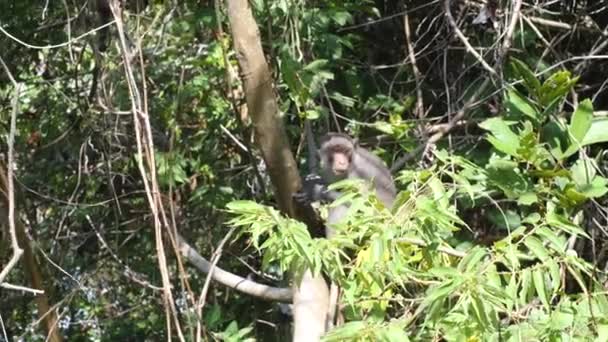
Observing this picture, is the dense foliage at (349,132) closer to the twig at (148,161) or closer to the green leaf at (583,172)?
the green leaf at (583,172)

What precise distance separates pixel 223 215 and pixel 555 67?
188cm

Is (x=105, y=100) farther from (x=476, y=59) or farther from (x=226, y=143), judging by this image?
(x=476, y=59)

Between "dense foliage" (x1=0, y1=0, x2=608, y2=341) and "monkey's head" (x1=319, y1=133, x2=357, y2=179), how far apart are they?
9 centimetres

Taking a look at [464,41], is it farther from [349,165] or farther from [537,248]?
[537,248]

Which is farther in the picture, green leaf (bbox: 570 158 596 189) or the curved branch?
the curved branch

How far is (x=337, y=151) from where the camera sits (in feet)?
19.1

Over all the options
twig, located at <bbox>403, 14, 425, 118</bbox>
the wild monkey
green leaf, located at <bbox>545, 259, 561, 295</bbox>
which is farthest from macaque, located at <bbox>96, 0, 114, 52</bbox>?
green leaf, located at <bbox>545, 259, 561, 295</bbox>

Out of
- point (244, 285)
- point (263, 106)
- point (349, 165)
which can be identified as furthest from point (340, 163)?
point (263, 106)

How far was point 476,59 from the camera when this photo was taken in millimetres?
5336

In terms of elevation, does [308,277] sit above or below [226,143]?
below

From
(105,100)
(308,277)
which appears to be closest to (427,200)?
(308,277)

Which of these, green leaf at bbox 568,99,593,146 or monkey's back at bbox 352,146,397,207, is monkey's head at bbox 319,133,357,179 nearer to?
monkey's back at bbox 352,146,397,207

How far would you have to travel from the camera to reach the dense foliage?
352 cm

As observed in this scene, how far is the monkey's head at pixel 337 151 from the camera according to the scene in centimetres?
572
